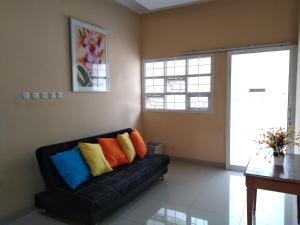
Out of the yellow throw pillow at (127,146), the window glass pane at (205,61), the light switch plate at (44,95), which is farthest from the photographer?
the window glass pane at (205,61)

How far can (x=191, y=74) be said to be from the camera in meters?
4.27

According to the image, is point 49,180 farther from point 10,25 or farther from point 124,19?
point 124,19

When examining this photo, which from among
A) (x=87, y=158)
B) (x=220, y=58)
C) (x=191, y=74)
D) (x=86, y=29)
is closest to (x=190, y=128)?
(x=191, y=74)

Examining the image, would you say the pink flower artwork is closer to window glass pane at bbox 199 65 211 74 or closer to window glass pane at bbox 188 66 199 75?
window glass pane at bbox 188 66 199 75

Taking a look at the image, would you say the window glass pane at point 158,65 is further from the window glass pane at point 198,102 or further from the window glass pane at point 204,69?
the window glass pane at point 198,102

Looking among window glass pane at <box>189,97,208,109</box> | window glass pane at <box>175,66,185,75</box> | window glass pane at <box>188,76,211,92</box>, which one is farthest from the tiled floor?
window glass pane at <box>175,66,185,75</box>

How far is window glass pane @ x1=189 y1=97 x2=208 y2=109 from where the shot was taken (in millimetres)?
4156

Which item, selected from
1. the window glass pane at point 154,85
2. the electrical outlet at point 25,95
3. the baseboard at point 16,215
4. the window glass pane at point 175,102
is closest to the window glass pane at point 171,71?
the window glass pane at point 154,85

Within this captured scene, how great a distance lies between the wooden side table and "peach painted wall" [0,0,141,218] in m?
2.36

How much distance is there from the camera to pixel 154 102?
472cm

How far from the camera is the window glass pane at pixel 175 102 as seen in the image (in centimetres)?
441

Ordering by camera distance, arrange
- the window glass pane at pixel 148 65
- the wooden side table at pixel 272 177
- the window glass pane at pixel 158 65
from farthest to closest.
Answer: the window glass pane at pixel 148 65 → the window glass pane at pixel 158 65 → the wooden side table at pixel 272 177

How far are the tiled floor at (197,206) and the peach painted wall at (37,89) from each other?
56 centimetres

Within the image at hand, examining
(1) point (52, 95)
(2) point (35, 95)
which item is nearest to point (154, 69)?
(1) point (52, 95)
